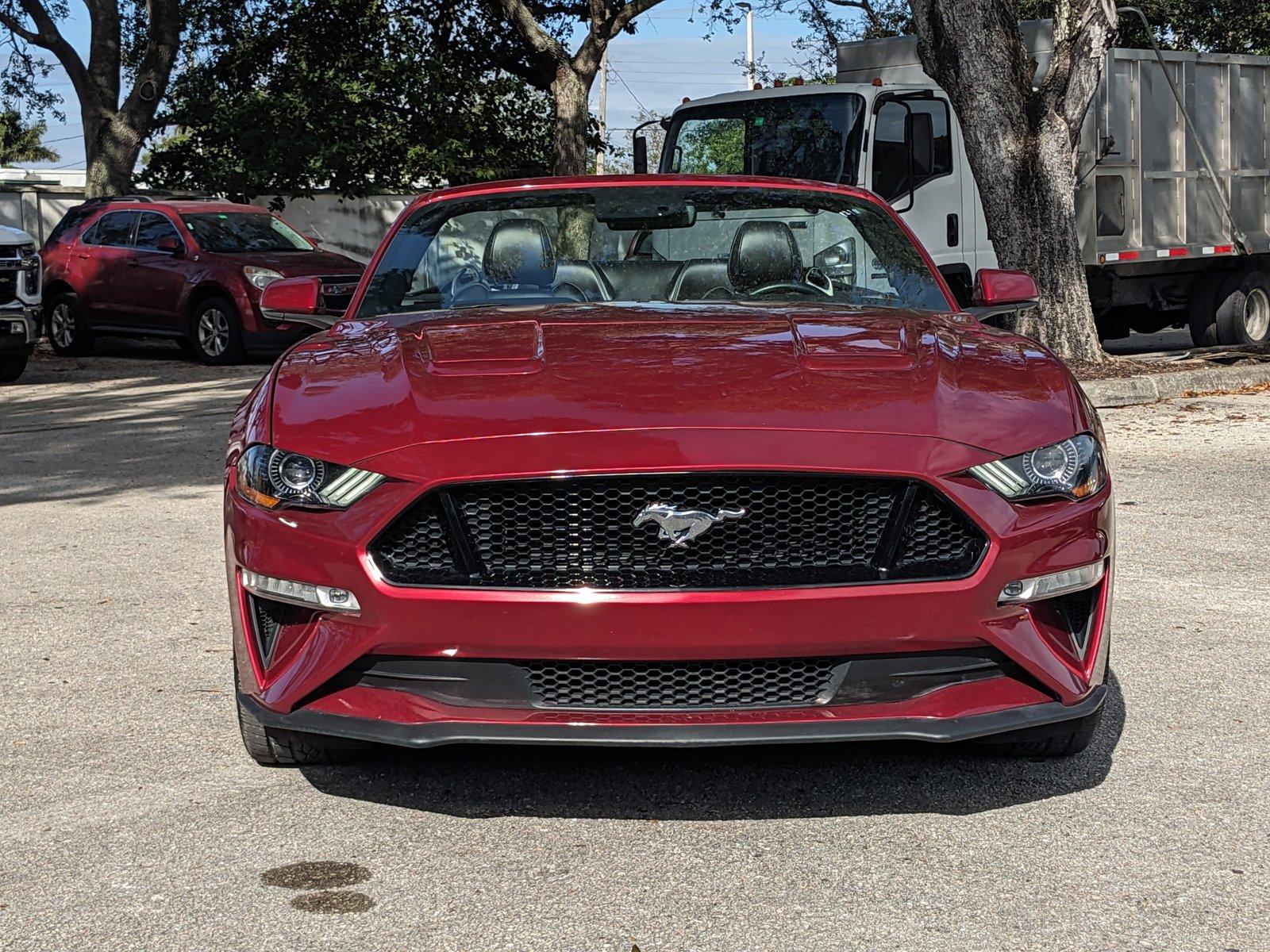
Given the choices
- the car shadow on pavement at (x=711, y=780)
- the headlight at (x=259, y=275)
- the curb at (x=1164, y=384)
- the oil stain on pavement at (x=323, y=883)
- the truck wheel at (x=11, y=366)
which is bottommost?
the curb at (x=1164, y=384)

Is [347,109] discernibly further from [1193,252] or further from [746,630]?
[746,630]

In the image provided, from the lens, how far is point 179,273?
17328 millimetres

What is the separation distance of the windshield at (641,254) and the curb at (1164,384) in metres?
7.30

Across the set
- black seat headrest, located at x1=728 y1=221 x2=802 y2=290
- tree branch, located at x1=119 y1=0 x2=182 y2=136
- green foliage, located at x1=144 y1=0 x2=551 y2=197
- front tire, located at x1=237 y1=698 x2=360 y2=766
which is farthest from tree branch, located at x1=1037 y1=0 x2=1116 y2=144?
green foliage, located at x1=144 y1=0 x2=551 y2=197

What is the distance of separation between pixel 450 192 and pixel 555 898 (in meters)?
2.98

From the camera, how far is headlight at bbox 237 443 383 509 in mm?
3613

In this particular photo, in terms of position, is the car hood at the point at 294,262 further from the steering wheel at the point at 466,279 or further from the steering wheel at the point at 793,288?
the steering wheel at the point at 793,288

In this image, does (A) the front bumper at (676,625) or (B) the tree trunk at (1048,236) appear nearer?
(A) the front bumper at (676,625)

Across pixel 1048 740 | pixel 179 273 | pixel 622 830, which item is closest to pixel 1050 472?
pixel 1048 740

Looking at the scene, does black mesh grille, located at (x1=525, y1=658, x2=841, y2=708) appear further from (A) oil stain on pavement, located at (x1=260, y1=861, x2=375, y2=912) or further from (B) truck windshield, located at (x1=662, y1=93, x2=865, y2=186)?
(B) truck windshield, located at (x1=662, y1=93, x2=865, y2=186)

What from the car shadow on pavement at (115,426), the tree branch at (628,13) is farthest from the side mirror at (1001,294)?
the tree branch at (628,13)

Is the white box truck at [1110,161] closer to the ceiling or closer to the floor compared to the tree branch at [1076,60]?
closer to the floor

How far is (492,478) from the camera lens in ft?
11.6

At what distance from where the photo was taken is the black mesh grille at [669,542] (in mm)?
3527
